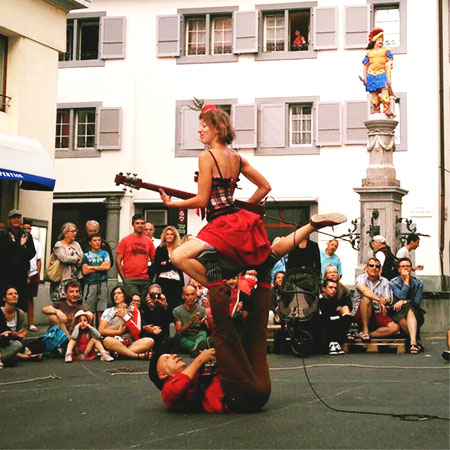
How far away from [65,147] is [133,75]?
2832 millimetres

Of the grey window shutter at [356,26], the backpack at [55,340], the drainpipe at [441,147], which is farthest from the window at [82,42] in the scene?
the backpack at [55,340]

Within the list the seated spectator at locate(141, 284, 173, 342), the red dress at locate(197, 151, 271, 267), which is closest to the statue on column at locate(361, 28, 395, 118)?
the seated spectator at locate(141, 284, 173, 342)

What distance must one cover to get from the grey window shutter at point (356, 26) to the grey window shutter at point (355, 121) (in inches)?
63.6

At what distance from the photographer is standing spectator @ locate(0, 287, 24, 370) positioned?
1090cm

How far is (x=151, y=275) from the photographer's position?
1396 centimetres

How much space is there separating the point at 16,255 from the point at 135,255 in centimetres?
173

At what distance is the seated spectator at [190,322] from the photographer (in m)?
12.0

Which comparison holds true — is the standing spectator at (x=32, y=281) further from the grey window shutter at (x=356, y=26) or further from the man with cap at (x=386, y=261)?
the grey window shutter at (x=356, y=26)

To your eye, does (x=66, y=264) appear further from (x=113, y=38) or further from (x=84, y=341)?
(x=113, y=38)

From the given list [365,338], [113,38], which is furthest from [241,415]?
[113,38]

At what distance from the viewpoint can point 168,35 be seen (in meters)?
27.1

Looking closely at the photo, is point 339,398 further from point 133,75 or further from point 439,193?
point 133,75

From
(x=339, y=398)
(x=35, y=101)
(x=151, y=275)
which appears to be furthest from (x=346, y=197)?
(x=339, y=398)

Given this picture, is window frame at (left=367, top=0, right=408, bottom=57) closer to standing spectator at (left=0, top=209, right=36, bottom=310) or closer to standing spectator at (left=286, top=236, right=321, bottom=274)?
standing spectator at (left=286, top=236, right=321, bottom=274)
